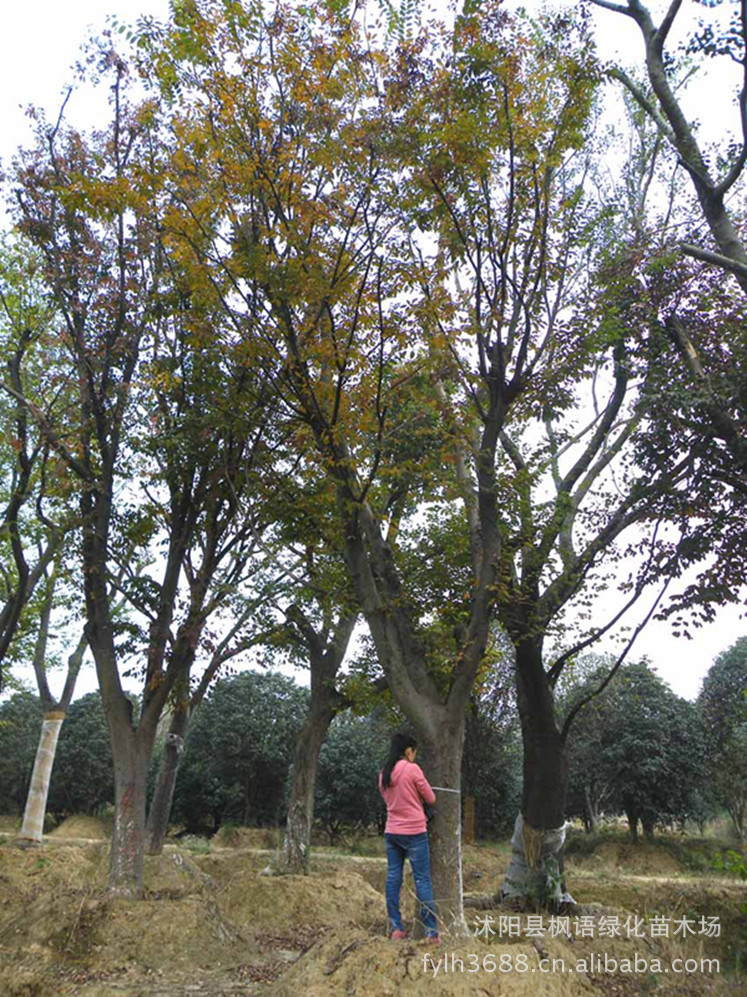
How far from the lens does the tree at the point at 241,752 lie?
2022 cm

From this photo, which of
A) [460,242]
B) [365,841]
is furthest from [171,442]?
[365,841]

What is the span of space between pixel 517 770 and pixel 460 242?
18.3 metres

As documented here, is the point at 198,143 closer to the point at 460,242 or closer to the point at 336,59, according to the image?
the point at 336,59

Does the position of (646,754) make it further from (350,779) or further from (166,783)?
(166,783)

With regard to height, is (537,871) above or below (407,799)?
below

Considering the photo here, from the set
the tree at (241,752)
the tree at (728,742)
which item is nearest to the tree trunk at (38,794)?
the tree at (241,752)

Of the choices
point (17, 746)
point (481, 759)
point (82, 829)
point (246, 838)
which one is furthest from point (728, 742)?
point (17, 746)

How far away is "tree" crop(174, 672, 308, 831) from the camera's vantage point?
2022cm

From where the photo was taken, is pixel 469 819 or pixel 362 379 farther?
pixel 469 819

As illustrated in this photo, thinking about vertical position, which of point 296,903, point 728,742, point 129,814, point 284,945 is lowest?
point 284,945

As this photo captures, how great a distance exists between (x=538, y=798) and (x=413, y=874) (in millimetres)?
4446

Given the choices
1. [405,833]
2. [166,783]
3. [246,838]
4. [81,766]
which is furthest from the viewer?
[81,766]

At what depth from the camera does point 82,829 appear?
2156 cm

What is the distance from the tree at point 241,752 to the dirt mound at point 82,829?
2247mm
